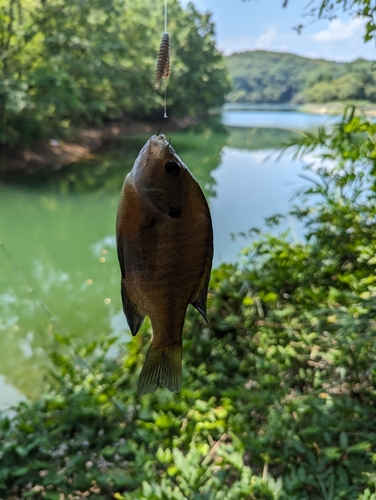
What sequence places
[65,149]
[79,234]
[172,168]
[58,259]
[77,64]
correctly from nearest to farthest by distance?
1. [172,168]
2. [58,259]
3. [79,234]
4. [77,64]
5. [65,149]

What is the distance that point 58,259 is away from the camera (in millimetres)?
5066

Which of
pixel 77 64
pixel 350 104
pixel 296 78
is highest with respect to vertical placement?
pixel 77 64

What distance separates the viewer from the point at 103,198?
308 inches

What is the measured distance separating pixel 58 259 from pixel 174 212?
481 centimetres

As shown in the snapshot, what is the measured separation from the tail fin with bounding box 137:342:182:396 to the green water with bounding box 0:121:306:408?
497 mm

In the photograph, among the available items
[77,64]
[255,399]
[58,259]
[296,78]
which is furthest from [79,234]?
[255,399]

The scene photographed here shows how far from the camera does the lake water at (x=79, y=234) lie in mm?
2912

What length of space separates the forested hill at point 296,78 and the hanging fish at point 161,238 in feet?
4.61

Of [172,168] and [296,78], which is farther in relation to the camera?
[296,78]

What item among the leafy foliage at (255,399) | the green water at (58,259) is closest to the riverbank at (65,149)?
the green water at (58,259)

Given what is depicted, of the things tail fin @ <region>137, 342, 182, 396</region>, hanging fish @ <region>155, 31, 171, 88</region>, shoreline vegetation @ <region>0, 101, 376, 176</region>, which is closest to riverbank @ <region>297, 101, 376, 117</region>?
hanging fish @ <region>155, 31, 171, 88</region>

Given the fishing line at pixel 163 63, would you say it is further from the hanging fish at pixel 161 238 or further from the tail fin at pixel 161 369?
the tail fin at pixel 161 369

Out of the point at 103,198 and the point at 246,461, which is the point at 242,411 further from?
the point at 103,198

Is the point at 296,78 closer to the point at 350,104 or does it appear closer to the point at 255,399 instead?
the point at 350,104
